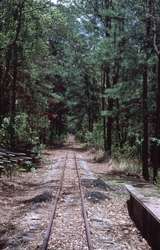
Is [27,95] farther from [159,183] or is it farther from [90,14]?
[159,183]

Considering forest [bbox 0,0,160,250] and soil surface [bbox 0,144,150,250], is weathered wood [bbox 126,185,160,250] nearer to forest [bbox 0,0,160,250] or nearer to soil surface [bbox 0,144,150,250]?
forest [bbox 0,0,160,250]

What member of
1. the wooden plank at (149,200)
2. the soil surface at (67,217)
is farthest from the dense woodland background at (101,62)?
the wooden plank at (149,200)

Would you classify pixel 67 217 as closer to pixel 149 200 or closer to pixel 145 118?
pixel 149 200

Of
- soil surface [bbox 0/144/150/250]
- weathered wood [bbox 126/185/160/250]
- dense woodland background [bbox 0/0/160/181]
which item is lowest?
soil surface [bbox 0/144/150/250]

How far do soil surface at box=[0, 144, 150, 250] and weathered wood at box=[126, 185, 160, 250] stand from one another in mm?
182

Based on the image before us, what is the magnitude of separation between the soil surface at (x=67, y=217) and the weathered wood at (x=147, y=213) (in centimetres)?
Result: 18

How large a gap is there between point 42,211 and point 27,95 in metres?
31.9

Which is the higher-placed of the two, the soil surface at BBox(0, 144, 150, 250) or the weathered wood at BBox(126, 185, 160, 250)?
the weathered wood at BBox(126, 185, 160, 250)

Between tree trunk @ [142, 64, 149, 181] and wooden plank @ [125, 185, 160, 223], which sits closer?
wooden plank @ [125, 185, 160, 223]

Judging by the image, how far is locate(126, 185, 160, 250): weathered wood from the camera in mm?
10312

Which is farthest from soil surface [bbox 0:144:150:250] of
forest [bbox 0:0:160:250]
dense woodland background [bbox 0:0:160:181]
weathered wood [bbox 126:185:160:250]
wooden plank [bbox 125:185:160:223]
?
dense woodland background [bbox 0:0:160:181]

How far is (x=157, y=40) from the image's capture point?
1002 inches

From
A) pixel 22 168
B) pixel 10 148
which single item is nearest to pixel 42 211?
pixel 22 168

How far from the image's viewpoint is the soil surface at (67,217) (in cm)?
1078
